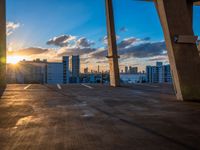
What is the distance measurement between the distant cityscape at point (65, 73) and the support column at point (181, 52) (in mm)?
49036

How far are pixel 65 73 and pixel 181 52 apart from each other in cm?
10901

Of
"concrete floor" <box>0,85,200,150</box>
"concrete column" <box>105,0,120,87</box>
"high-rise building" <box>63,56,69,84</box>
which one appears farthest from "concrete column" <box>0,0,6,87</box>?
"high-rise building" <box>63,56,69,84</box>

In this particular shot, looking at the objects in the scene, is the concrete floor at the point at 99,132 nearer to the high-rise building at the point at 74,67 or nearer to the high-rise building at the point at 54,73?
the high-rise building at the point at 54,73

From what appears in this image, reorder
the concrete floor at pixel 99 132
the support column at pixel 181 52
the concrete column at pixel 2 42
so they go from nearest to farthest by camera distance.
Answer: the concrete floor at pixel 99 132 < the support column at pixel 181 52 < the concrete column at pixel 2 42

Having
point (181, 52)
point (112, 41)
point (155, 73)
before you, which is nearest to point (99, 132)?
point (181, 52)

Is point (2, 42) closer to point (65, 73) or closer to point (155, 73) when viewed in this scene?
point (155, 73)

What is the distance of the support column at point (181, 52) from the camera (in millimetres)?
8898

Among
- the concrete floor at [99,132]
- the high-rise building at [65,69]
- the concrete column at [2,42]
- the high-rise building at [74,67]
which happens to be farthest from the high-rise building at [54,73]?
the concrete floor at [99,132]

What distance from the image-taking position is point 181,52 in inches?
352

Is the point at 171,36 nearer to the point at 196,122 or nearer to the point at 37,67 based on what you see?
the point at 196,122

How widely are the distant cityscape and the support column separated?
49036 mm

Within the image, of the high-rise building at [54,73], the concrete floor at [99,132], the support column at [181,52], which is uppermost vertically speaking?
the high-rise building at [54,73]

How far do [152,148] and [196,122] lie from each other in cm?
241

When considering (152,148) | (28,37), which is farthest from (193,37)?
(28,37)
